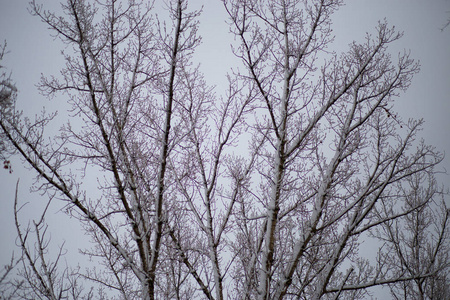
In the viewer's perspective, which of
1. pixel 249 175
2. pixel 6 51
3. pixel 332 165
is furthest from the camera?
pixel 249 175

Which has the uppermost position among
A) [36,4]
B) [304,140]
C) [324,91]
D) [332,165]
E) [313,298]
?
[36,4]

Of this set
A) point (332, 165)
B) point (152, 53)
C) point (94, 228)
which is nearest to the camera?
point (332, 165)

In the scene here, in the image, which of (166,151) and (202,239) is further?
(202,239)

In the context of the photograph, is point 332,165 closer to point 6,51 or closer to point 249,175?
point 249,175

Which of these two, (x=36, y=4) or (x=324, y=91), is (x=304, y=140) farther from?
(x=36, y=4)

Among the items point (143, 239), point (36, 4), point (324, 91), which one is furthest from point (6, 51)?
point (324, 91)

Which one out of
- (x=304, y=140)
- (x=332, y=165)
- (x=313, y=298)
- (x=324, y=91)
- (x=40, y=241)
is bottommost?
(x=313, y=298)

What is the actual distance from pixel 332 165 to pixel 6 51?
211 inches

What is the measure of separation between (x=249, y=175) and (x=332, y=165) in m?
2.23

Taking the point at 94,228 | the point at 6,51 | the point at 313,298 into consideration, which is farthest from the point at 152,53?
the point at 313,298

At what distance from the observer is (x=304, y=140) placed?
5828 mm

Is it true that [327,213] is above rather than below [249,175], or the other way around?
below

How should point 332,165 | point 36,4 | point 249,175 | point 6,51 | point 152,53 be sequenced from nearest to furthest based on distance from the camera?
1. point 6,51
2. point 36,4
3. point 332,165
4. point 152,53
5. point 249,175

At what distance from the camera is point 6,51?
12.9 feet
